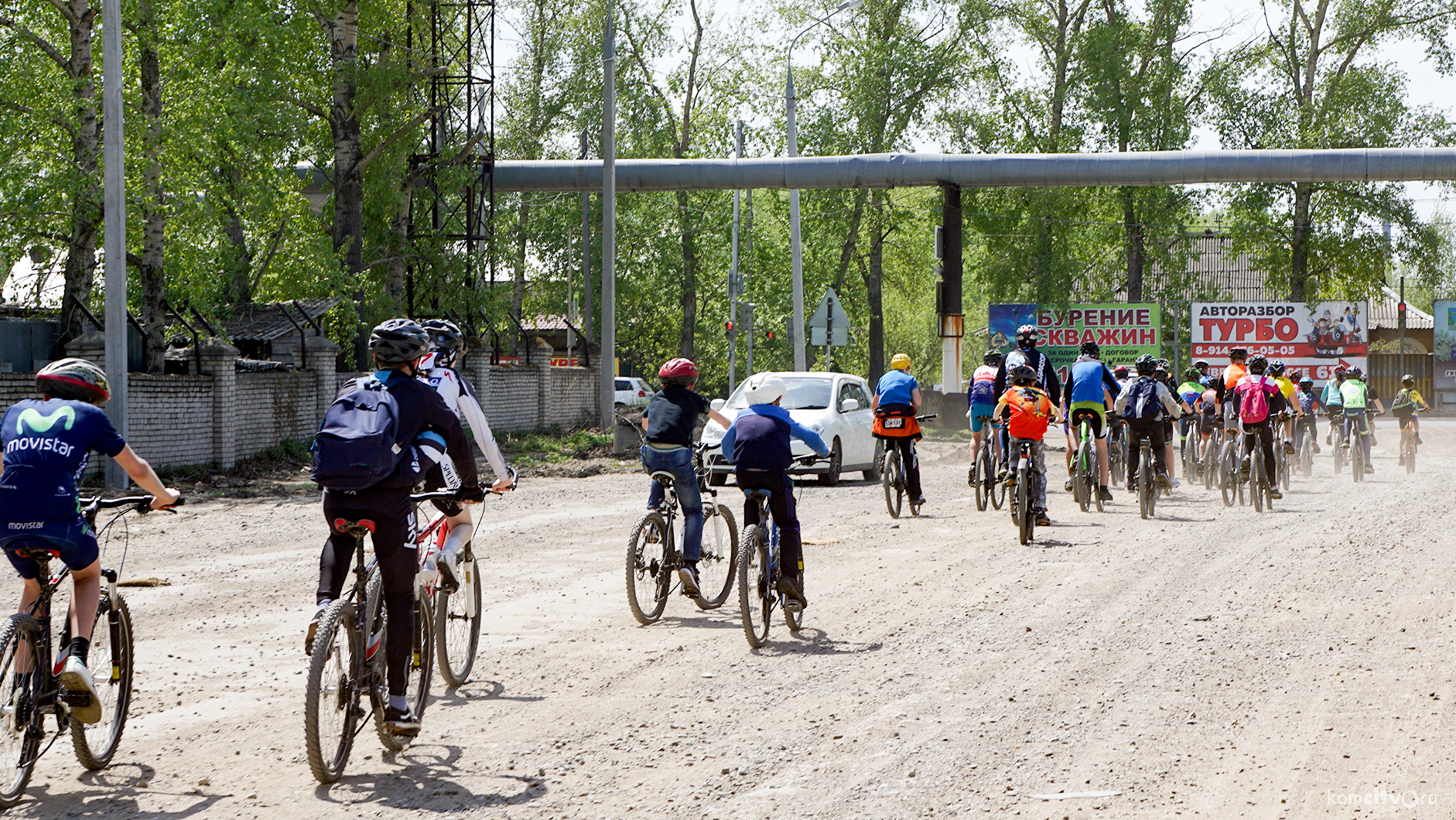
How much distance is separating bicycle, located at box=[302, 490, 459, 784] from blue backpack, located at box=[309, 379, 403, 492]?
0.77 feet

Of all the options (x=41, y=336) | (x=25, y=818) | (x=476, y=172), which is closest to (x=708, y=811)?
(x=25, y=818)

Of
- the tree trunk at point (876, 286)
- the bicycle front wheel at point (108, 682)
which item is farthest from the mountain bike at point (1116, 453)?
the tree trunk at point (876, 286)

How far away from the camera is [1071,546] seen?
1340cm

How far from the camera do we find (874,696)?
7.26m

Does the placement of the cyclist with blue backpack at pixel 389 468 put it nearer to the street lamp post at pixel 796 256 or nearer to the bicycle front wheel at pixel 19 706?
the bicycle front wheel at pixel 19 706

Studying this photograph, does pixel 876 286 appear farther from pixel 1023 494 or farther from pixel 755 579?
pixel 755 579

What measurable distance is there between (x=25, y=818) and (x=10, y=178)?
1686 cm

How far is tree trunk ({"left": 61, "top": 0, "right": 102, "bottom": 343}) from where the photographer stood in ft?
68.3

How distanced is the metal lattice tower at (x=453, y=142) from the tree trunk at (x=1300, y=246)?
28.3m

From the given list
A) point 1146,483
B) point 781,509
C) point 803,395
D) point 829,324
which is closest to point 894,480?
point 1146,483

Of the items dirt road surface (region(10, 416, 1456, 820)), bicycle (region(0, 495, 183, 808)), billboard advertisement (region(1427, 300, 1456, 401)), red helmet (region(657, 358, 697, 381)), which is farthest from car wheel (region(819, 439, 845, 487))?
billboard advertisement (region(1427, 300, 1456, 401))

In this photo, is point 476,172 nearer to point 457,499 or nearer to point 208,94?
point 208,94

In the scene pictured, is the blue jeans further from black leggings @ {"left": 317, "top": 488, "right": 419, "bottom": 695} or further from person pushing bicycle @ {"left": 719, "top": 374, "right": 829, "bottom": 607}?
black leggings @ {"left": 317, "top": 488, "right": 419, "bottom": 695}

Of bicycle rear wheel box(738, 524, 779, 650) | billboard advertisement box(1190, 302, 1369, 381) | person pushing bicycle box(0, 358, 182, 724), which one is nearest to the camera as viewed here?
person pushing bicycle box(0, 358, 182, 724)
